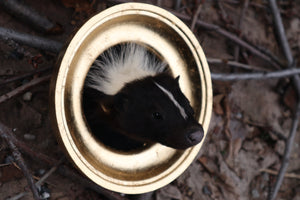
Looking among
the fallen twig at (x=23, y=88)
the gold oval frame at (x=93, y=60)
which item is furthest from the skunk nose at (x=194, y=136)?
the fallen twig at (x=23, y=88)

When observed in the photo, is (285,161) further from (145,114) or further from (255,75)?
(145,114)

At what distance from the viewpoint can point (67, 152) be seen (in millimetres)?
1707

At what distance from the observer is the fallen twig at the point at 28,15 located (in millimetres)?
2141

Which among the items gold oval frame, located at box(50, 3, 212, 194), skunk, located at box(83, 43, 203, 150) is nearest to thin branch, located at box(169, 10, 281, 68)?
gold oval frame, located at box(50, 3, 212, 194)

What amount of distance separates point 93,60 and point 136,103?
381 millimetres

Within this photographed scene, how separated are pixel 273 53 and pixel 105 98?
6.14ft

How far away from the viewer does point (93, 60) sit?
1908 millimetres

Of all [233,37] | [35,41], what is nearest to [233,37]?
[233,37]

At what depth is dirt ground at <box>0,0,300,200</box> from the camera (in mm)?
2178

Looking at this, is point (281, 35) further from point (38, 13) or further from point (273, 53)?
point (38, 13)

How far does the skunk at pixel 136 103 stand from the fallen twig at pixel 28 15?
0.48 meters

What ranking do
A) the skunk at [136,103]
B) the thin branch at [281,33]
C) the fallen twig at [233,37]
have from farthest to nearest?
the thin branch at [281,33], the fallen twig at [233,37], the skunk at [136,103]

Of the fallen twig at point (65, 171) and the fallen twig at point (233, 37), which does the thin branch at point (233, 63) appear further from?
the fallen twig at point (65, 171)

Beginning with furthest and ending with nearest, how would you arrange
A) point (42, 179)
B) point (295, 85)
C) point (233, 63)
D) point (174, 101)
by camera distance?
1. point (295, 85)
2. point (233, 63)
3. point (42, 179)
4. point (174, 101)
